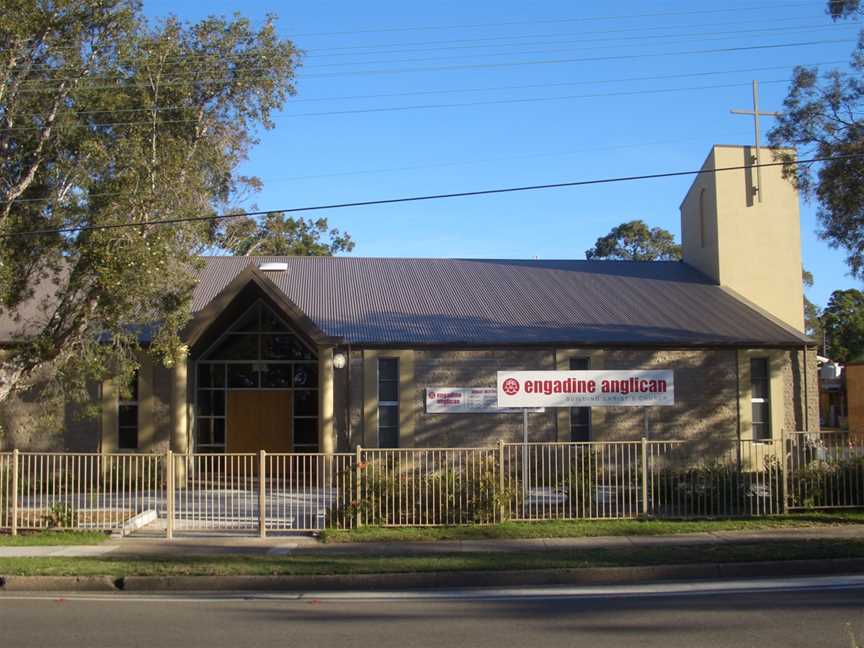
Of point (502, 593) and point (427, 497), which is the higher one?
point (427, 497)

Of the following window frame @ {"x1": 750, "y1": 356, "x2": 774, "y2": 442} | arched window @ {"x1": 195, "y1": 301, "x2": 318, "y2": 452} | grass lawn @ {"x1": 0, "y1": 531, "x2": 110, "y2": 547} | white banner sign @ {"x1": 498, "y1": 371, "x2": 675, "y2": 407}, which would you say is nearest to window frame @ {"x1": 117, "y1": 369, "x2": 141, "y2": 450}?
arched window @ {"x1": 195, "y1": 301, "x2": 318, "y2": 452}

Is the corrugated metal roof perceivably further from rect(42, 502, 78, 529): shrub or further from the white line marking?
the white line marking

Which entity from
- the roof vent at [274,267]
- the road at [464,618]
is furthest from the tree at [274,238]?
the road at [464,618]

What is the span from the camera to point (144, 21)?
18.1 m

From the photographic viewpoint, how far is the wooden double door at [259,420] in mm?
23891

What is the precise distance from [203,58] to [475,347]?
921 cm

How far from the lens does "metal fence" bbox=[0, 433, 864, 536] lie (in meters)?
15.7

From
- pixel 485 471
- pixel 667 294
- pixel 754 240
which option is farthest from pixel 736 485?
pixel 754 240

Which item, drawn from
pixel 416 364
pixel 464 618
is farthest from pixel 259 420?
pixel 464 618

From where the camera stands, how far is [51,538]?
598 inches

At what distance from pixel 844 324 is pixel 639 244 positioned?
15731 millimetres

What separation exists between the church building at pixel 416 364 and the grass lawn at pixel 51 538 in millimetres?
5703

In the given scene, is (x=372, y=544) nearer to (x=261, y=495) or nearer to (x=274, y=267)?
(x=261, y=495)

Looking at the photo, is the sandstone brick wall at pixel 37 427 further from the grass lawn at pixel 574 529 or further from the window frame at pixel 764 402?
the window frame at pixel 764 402
